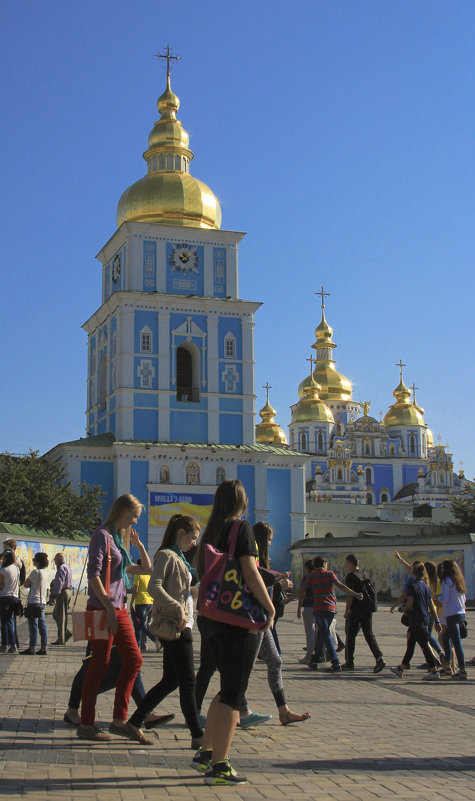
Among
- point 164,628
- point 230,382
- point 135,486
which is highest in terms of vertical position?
point 230,382

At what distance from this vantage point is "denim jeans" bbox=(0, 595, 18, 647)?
1452cm

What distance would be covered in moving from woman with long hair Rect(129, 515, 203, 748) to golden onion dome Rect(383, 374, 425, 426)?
8357cm

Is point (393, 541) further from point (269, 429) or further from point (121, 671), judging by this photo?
point (269, 429)

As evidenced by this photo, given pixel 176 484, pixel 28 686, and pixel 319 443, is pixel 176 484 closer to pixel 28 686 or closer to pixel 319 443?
pixel 28 686

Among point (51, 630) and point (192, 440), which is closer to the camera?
point (51, 630)

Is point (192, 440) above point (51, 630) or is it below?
above

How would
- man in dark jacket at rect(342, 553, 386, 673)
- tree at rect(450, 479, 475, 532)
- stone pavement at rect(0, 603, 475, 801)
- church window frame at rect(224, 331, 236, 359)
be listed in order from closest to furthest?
stone pavement at rect(0, 603, 475, 801)
man in dark jacket at rect(342, 553, 386, 673)
church window frame at rect(224, 331, 236, 359)
tree at rect(450, 479, 475, 532)

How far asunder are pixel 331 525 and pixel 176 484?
12.4 metres

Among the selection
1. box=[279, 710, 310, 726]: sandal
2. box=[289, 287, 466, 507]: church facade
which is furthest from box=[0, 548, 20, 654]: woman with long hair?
box=[289, 287, 466, 507]: church facade

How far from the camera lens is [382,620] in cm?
2548

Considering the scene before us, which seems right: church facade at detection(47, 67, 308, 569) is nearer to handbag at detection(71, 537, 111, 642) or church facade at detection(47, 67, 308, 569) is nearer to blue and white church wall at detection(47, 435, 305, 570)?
blue and white church wall at detection(47, 435, 305, 570)

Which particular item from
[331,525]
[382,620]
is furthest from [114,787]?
[331,525]

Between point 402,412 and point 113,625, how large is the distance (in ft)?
278

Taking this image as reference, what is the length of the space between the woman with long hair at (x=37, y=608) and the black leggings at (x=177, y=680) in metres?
7.44
